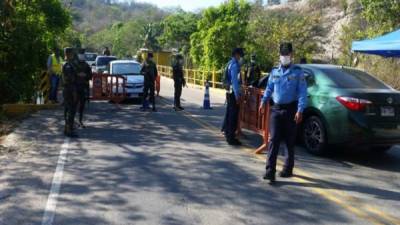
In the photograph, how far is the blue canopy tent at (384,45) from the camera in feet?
43.0

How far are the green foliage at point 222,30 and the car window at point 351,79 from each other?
2486 centimetres

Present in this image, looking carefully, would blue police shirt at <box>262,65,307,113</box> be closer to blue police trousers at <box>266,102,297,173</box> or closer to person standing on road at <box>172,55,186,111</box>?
blue police trousers at <box>266,102,297,173</box>

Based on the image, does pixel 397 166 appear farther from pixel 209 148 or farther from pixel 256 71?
pixel 256 71

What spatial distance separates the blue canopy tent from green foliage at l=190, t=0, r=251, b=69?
65.4 ft

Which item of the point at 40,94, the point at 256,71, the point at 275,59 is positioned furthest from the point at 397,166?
the point at 275,59

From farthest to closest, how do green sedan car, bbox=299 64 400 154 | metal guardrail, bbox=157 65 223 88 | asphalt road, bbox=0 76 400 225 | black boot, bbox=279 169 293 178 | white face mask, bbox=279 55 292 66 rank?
metal guardrail, bbox=157 65 223 88 < green sedan car, bbox=299 64 400 154 < black boot, bbox=279 169 293 178 < white face mask, bbox=279 55 292 66 < asphalt road, bbox=0 76 400 225

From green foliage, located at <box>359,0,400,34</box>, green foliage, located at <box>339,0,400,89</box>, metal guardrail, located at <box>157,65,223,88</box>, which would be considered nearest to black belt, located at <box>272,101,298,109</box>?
green foliage, located at <box>339,0,400,89</box>

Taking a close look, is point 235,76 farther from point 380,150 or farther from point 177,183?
point 177,183

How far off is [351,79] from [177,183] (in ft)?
13.0

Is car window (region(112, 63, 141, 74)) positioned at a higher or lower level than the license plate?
higher

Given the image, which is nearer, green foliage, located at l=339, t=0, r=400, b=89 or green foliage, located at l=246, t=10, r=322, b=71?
green foliage, located at l=339, t=0, r=400, b=89

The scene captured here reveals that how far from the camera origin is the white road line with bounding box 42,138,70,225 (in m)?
5.68

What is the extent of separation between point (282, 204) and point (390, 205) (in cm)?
129

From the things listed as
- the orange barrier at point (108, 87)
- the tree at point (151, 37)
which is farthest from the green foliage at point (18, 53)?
the tree at point (151, 37)
